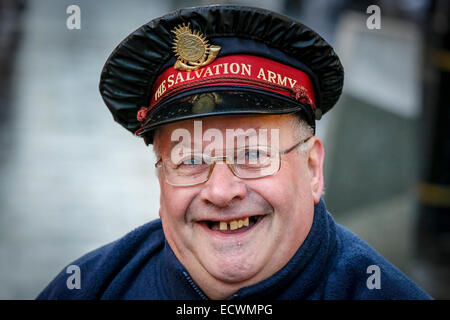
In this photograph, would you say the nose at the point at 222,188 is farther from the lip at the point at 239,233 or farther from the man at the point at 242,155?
the lip at the point at 239,233

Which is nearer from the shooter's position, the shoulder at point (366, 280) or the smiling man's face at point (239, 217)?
the smiling man's face at point (239, 217)

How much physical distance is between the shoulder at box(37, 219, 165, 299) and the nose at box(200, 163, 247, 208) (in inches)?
29.0

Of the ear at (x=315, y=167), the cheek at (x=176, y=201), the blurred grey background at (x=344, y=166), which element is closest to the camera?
the cheek at (x=176, y=201)

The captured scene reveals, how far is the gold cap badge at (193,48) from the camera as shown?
2.24m

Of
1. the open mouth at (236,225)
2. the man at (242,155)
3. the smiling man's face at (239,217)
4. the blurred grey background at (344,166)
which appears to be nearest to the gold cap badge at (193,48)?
the man at (242,155)

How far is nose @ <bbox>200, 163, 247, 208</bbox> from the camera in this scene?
2.12 meters

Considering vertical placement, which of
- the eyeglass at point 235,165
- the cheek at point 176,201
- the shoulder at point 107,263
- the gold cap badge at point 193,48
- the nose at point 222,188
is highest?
the gold cap badge at point 193,48

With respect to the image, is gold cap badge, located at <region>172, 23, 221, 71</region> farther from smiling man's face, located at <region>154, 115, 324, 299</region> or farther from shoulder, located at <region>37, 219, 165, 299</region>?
shoulder, located at <region>37, 219, 165, 299</region>

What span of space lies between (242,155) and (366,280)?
2.31 feet

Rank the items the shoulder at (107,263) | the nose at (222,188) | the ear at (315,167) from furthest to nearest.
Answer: the shoulder at (107,263), the ear at (315,167), the nose at (222,188)

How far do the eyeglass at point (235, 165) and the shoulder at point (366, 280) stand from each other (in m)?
0.50

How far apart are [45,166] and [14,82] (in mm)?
2882

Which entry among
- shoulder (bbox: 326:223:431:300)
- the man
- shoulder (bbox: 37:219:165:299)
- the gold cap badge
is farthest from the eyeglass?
shoulder (bbox: 37:219:165:299)
